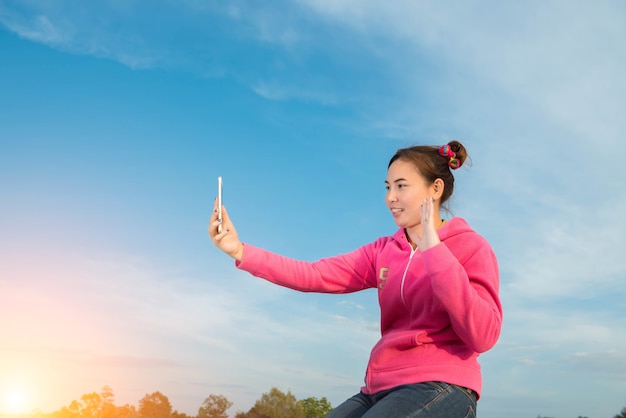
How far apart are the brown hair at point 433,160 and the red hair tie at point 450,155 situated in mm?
20

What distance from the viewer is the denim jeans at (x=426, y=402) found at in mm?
4320

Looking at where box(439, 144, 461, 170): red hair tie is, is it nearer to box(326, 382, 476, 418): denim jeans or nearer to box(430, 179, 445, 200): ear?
box(430, 179, 445, 200): ear

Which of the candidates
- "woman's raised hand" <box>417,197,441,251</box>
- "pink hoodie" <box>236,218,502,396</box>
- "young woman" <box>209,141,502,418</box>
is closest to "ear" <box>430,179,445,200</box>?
"young woman" <box>209,141,502,418</box>

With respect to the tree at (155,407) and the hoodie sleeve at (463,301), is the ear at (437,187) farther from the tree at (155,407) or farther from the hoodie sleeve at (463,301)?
the tree at (155,407)

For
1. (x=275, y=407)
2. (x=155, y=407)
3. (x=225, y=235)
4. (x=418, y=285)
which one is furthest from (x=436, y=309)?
(x=275, y=407)

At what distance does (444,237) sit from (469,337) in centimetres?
89

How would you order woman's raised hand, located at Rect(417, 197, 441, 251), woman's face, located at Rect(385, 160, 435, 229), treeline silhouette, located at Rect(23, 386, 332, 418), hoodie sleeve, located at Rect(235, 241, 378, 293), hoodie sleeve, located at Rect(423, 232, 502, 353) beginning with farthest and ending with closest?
1. treeline silhouette, located at Rect(23, 386, 332, 418)
2. hoodie sleeve, located at Rect(235, 241, 378, 293)
3. woman's face, located at Rect(385, 160, 435, 229)
4. woman's raised hand, located at Rect(417, 197, 441, 251)
5. hoodie sleeve, located at Rect(423, 232, 502, 353)

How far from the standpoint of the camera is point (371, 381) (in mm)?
4887

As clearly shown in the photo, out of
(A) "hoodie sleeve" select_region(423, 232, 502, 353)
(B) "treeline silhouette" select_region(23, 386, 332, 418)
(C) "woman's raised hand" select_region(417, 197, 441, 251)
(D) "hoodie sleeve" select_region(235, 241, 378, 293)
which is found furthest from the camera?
(B) "treeline silhouette" select_region(23, 386, 332, 418)

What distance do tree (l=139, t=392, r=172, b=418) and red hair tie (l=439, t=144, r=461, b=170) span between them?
975 inches

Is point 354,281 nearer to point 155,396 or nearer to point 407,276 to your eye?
point 407,276

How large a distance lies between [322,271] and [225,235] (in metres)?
1.02

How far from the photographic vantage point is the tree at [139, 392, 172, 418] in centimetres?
2700

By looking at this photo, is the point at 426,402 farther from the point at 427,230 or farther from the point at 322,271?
the point at 322,271
